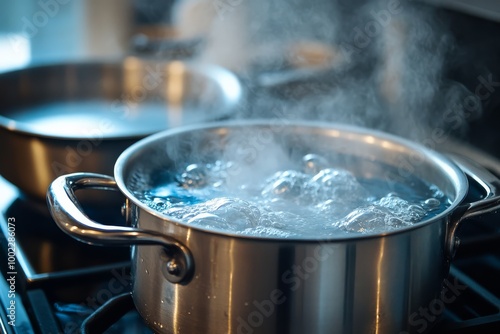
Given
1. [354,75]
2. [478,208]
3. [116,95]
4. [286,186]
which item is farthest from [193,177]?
[354,75]

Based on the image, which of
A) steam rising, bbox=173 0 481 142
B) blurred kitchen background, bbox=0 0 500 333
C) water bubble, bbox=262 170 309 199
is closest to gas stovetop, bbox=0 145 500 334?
blurred kitchen background, bbox=0 0 500 333

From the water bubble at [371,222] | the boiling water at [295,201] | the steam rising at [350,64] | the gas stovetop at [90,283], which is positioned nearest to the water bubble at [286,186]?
the boiling water at [295,201]

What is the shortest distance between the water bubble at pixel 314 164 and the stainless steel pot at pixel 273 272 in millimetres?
215

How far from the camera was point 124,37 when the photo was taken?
2.35m

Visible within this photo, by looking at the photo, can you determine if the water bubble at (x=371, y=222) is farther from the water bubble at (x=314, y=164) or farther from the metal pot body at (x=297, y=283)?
the water bubble at (x=314, y=164)

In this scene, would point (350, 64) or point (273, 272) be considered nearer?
point (273, 272)

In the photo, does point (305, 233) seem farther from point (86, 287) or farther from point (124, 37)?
point (124, 37)

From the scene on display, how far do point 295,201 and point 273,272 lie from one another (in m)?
0.21

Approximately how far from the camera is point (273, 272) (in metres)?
0.63

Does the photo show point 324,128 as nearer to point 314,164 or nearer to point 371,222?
point 314,164

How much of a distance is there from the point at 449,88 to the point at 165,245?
828 millimetres

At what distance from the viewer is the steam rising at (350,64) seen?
131 centimetres

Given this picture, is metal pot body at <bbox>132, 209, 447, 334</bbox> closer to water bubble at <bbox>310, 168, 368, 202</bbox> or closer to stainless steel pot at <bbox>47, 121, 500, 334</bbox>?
stainless steel pot at <bbox>47, 121, 500, 334</bbox>

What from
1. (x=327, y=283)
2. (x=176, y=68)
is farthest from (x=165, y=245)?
(x=176, y=68)
